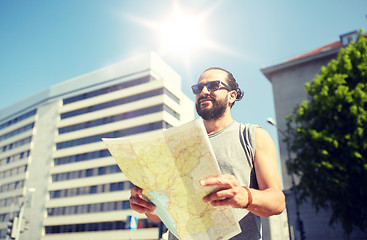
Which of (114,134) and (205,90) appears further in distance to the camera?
(114,134)

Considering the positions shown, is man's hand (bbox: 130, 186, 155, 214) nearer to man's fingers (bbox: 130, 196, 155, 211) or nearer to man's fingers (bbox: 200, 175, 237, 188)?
man's fingers (bbox: 130, 196, 155, 211)

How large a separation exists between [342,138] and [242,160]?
14694 mm

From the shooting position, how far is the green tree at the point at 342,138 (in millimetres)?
13953

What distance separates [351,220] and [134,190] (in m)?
16.6

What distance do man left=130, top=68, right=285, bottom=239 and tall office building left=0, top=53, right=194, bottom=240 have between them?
3404cm

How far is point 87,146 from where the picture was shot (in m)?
42.0

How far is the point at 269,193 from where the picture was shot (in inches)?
68.1

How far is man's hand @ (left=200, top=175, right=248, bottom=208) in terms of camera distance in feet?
4.84

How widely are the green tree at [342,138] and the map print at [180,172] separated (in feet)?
47.2

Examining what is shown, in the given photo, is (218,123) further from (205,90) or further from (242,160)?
(242,160)

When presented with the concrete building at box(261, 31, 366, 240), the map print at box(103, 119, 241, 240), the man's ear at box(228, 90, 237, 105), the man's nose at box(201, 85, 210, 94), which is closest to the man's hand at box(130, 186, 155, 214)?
the map print at box(103, 119, 241, 240)

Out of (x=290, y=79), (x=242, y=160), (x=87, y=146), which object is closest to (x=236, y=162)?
(x=242, y=160)

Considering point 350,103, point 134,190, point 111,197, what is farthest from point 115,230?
point 134,190

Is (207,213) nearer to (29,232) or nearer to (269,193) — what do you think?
(269,193)
